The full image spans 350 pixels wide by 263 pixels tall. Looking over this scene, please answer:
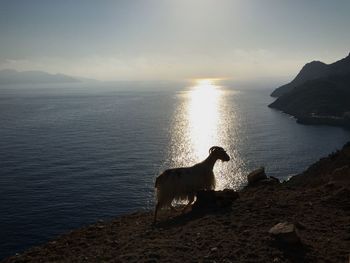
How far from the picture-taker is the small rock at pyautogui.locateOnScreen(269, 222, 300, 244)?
11688 millimetres

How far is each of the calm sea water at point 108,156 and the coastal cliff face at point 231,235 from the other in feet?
114

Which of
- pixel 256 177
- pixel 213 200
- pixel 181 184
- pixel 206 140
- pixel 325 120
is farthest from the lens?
pixel 325 120

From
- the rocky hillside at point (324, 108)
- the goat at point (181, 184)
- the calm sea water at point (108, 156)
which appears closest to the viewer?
the goat at point (181, 184)

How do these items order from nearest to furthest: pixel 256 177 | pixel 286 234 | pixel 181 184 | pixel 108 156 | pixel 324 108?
pixel 286 234
pixel 181 184
pixel 256 177
pixel 108 156
pixel 324 108

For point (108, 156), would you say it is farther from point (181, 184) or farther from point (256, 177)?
point (181, 184)

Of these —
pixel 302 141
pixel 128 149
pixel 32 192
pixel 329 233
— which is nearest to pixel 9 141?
pixel 128 149

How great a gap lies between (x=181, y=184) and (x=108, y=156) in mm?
75215

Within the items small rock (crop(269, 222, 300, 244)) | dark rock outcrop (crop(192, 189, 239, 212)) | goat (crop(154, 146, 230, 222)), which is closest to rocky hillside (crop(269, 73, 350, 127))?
goat (crop(154, 146, 230, 222))

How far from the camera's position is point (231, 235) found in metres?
13.3

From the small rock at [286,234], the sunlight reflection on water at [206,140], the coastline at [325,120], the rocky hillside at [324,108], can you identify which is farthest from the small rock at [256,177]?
the rocky hillside at [324,108]

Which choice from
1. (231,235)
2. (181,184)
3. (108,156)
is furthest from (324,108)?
(231,235)

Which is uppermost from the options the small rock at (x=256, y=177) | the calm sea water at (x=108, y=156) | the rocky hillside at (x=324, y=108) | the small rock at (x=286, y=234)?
the small rock at (x=286, y=234)

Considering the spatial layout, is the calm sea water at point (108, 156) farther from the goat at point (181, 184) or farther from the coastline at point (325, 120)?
the goat at point (181, 184)

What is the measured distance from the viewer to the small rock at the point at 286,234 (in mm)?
11688
